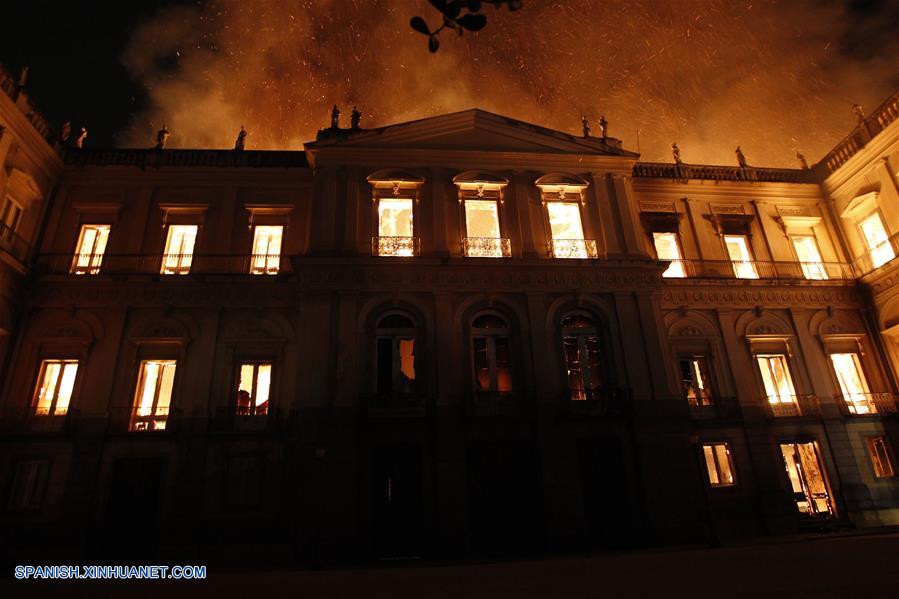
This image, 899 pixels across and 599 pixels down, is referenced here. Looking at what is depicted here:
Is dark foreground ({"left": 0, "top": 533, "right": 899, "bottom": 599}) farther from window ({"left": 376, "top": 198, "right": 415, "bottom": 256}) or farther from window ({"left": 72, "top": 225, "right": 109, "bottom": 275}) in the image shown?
window ({"left": 72, "top": 225, "right": 109, "bottom": 275})

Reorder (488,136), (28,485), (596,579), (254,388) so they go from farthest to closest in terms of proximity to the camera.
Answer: (488,136), (254,388), (28,485), (596,579)

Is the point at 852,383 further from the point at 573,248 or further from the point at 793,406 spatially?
the point at 573,248

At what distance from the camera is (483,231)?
19.1 m

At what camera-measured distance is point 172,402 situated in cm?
1727

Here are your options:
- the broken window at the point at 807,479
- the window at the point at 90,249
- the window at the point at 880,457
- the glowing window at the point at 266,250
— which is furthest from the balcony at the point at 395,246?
the window at the point at 880,457

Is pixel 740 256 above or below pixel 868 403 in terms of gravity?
above

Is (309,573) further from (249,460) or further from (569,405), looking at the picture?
(569,405)

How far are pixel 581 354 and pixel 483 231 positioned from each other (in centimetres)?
551

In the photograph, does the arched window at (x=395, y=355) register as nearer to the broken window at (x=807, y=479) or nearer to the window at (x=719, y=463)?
the window at (x=719, y=463)

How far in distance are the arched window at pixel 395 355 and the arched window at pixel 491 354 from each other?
2.05m

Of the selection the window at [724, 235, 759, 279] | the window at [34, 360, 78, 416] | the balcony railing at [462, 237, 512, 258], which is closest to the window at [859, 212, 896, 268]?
the window at [724, 235, 759, 279]

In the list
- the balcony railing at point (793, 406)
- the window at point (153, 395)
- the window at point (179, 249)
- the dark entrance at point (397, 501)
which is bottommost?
the dark entrance at point (397, 501)

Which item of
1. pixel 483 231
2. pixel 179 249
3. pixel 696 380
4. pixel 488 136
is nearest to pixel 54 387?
pixel 179 249

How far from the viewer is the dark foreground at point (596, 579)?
7477 millimetres
